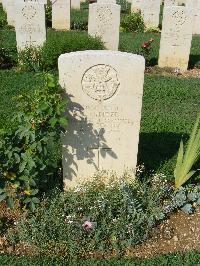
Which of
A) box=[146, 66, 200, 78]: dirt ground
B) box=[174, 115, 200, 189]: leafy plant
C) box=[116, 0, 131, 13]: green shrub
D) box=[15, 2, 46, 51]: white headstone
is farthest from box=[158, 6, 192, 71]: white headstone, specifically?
box=[116, 0, 131, 13]: green shrub

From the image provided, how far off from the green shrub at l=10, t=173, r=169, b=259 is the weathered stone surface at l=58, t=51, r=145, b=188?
32cm

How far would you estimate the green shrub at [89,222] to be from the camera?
156 inches

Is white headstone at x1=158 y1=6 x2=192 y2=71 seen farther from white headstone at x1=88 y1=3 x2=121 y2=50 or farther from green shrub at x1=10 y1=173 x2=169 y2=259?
green shrub at x1=10 y1=173 x2=169 y2=259

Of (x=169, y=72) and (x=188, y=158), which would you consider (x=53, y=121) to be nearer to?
(x=188, y=158)

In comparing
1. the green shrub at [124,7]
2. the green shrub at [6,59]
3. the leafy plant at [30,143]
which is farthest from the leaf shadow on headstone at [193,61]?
the green shrub at [124,7]

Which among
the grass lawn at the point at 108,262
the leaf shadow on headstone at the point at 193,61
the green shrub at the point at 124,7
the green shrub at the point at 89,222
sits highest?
the green shrub at the point at 124,7

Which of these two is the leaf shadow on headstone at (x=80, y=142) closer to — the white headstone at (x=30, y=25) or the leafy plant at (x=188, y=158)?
the leafy plant at (x=188, y=158)

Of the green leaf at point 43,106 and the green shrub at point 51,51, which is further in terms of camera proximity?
the green shrub at point 51,51

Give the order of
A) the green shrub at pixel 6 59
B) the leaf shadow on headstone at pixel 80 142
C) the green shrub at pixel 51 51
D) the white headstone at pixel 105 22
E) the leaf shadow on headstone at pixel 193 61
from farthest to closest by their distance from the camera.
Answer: the leaf shadow on headstone at pixel 193 61 → the white headstone at pixel 105 22 → the green shrub at pixel 6 59 → the green shrub at pixel 51 51 → the leaf shadow on headstone at pixel 80 142

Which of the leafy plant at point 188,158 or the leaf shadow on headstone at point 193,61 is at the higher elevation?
the leafy plant at point 188,158

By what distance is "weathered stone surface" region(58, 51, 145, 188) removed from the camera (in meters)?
4.08

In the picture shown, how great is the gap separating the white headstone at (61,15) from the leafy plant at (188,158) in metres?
11.2

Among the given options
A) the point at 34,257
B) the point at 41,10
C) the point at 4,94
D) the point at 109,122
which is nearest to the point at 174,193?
the point at 109,122

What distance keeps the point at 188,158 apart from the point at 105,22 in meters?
→ 6.72
